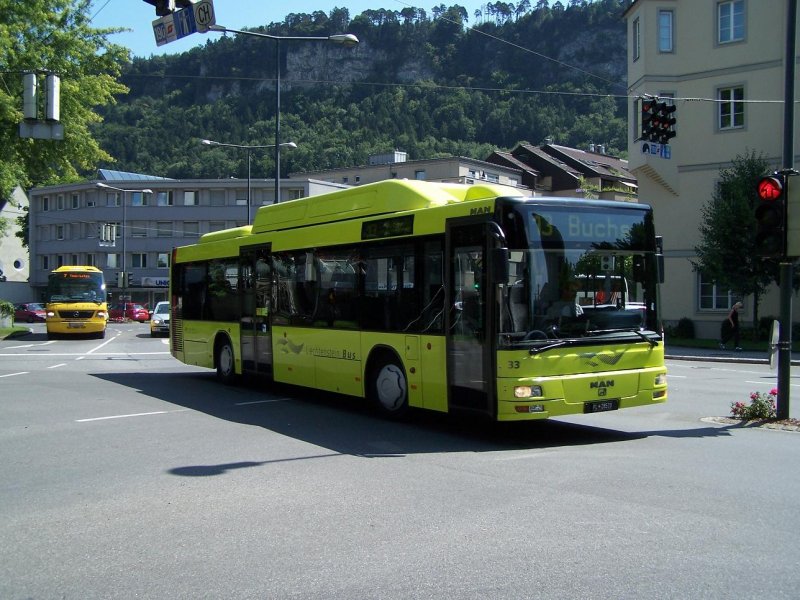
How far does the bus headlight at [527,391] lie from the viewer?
30.7ft

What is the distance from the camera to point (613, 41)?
140875 mm

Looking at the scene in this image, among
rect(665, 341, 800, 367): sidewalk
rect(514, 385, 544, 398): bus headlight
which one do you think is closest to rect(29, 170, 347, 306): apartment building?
rect(665, 341, 800, 367): sidewalk

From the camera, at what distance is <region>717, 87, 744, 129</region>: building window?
33875 mm

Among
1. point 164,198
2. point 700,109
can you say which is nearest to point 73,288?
point 700,109

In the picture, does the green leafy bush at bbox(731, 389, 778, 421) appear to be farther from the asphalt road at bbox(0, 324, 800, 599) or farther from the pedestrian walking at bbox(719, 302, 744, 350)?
the pedestrian walking at bbox(719, 302, 744, 350)

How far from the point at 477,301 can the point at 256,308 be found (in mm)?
6537

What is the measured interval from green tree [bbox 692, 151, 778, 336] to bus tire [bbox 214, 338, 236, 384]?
2063 cm

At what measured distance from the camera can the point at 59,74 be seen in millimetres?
29422

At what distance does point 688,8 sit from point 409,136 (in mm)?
73451

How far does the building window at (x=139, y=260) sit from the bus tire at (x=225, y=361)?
243 feet

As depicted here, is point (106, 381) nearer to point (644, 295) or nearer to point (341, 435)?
point (341, 435)

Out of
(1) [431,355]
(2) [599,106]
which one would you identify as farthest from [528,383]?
(2) [599,106]

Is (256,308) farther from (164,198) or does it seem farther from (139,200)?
(139,200)

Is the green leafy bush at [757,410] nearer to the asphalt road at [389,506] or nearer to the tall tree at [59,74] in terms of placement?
the asphalt road at [389,506]
